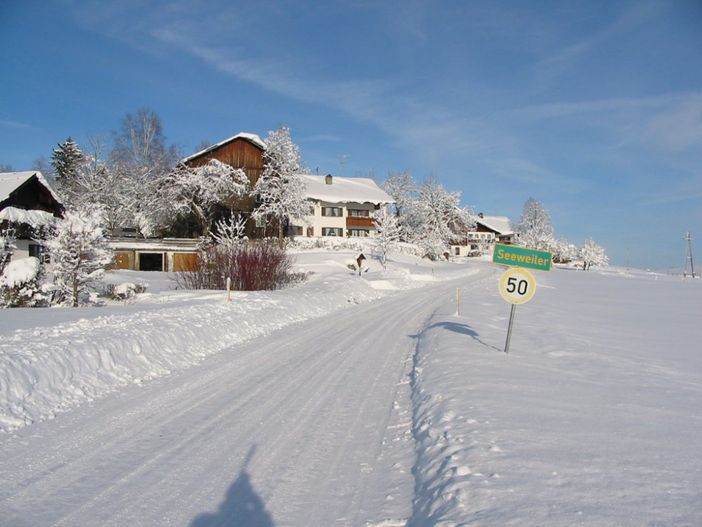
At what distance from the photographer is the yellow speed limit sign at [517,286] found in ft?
34.0

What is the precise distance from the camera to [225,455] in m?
5.38

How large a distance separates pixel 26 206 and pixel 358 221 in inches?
1641

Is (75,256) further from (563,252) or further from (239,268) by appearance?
(563,252)

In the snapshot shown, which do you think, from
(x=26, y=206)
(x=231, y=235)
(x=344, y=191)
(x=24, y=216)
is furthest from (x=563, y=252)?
(x=24, y=216)

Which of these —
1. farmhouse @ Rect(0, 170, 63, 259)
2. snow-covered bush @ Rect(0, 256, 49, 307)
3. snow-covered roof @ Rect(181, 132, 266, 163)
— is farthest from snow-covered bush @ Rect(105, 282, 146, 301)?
snow-covered roof @ Rect(181, 132, 266, 163)

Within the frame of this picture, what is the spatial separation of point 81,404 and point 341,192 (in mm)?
63204

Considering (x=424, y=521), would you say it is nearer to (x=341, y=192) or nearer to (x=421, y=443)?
(x=421, y=443)

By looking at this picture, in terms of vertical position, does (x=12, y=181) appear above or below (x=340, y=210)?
below

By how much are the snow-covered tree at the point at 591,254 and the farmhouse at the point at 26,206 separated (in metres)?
92.7

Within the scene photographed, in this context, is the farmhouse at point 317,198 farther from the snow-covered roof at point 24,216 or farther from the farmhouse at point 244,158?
the snow-covered roof at point 24,216

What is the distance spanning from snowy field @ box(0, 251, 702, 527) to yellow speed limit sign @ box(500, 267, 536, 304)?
Result: 1.34m

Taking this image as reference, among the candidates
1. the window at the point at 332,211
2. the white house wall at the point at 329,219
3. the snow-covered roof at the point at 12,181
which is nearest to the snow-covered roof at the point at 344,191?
the white house wall at the point at 329,219

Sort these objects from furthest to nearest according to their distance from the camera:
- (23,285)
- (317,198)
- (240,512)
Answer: (317,198) < (23,285) < (240,512)

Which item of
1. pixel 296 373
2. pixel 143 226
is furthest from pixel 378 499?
pixel 143 226
